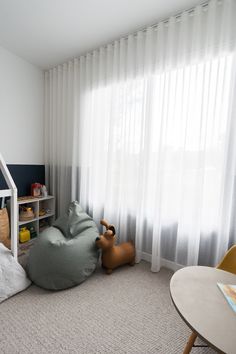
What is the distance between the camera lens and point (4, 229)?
87.6 inches

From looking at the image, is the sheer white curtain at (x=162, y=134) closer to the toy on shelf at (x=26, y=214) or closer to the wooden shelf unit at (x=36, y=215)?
the wooden shelf unit at (x=36, y=215)

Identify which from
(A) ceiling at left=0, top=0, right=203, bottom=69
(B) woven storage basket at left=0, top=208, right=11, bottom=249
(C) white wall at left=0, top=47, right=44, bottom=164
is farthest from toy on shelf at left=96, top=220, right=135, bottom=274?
(A) ceiling at left=0, top=0, right=203, bottom=69

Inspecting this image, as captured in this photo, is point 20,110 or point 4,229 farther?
point 20,110

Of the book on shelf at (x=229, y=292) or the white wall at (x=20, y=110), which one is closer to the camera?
the book on shelf at (x=229, y=292)

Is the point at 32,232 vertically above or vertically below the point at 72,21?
below

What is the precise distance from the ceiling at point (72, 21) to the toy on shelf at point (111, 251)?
2.24 meters

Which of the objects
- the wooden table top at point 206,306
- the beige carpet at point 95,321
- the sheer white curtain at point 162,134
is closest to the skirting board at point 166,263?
the sheer white curtain at point 162,134

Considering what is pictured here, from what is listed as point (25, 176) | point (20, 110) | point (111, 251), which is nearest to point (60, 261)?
point (111, 251)

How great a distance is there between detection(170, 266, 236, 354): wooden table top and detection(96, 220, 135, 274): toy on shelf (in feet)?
3.44

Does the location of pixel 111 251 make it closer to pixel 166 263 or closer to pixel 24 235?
pixel 166 263

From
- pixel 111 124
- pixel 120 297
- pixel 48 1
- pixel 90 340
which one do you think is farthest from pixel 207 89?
pixel 90 340

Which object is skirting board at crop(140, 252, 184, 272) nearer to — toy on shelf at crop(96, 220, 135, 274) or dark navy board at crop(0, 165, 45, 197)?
toy on shelf at crop(96, 220, 135, 274)

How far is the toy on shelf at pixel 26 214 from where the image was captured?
263 centimetres

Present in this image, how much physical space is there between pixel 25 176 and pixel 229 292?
293 centimetres
